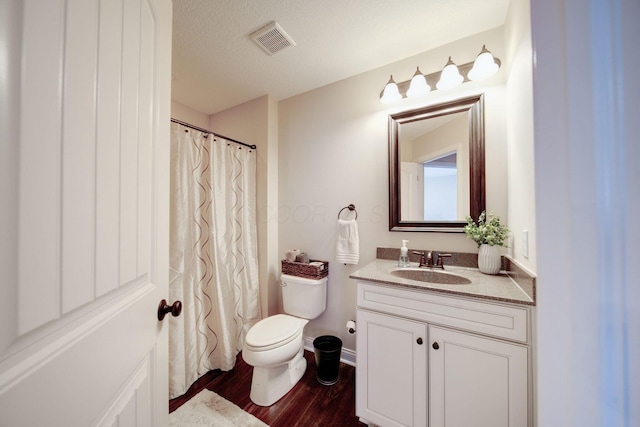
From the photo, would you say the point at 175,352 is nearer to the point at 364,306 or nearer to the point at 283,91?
the point at 364,306

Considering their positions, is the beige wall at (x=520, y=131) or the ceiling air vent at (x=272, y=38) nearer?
the beige wall at (x=520, y=131)

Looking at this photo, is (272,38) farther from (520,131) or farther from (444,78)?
(520,131)

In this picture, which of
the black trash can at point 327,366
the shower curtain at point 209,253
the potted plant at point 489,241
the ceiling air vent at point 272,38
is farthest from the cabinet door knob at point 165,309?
the ceiling air vent at point 272,38

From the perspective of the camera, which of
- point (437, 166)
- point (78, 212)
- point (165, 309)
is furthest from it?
point (437, 166)

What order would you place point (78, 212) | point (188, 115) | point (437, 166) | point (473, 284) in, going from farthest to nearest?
point (188, 115) < point (437, 166) < point (473, 284) < point (78, 212)

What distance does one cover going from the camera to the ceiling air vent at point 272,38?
134 cm

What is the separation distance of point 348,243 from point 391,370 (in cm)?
80

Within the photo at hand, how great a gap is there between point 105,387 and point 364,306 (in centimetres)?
106

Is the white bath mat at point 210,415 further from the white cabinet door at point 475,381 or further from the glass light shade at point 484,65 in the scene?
the glass light shade at point 484,65

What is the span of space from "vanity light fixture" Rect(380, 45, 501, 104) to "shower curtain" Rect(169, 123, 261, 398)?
1.29m

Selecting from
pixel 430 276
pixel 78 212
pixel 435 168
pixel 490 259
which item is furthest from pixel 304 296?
pixel 78 212

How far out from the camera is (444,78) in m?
1.37

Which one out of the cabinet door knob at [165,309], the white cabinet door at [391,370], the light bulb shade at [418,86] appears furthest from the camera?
the light bulb shade at [418,86]

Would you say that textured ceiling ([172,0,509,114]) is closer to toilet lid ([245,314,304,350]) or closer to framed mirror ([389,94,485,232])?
framed mirror ([389,94,485,232])
